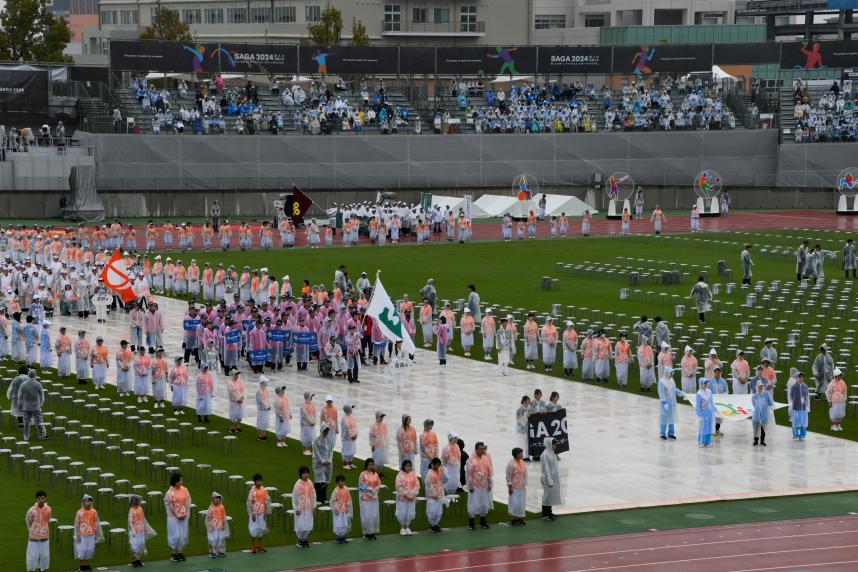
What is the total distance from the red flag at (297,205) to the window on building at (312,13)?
156 feet

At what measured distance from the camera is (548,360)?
110 feet

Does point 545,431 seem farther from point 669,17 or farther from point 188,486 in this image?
point 669,17

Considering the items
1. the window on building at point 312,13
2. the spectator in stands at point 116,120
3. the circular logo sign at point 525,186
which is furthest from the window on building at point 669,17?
the spectator in stands at point 116,120

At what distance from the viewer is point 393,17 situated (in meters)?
105

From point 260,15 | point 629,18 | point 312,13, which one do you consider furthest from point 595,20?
point 260,15

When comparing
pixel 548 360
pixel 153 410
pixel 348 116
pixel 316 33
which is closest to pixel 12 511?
pixel 153 410

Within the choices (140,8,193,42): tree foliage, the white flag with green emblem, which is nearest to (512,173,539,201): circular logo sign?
the white flag with green emblem

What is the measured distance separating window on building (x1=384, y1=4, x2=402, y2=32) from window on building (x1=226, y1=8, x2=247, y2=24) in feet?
40.4

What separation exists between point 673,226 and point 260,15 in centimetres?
5509

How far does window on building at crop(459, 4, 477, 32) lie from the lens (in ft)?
347

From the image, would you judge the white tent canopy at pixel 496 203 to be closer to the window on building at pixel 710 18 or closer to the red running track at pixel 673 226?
the red running track at pixel 673 226

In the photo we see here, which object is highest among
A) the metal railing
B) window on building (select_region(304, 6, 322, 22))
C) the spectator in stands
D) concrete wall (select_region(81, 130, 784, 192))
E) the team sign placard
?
window on building (select_region(304, 6, 322, 22))

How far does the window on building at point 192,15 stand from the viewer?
11312 centimetres

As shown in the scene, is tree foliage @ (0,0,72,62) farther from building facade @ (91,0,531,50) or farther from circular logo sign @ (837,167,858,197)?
circular logo sign @ (837,167,858,197)
